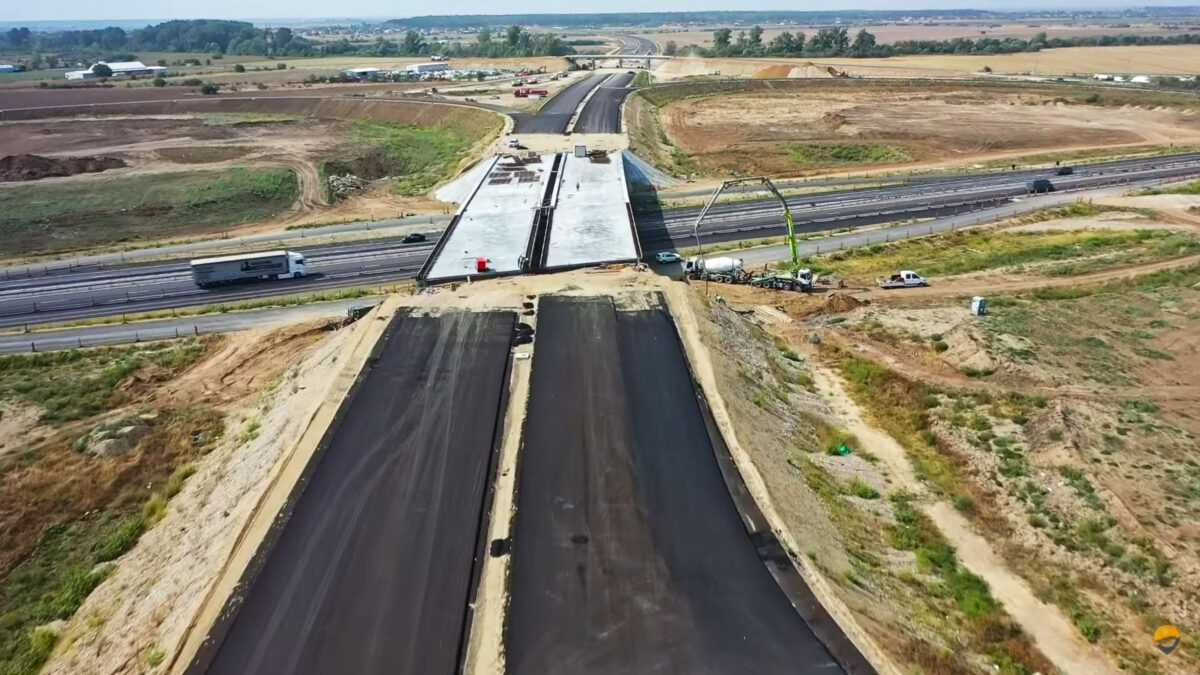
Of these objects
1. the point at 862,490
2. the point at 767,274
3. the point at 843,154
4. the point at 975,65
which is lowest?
the point at 862,490

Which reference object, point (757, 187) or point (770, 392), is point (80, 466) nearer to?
point (770, 392)

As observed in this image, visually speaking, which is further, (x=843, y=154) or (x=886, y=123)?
(x=886, y=123)

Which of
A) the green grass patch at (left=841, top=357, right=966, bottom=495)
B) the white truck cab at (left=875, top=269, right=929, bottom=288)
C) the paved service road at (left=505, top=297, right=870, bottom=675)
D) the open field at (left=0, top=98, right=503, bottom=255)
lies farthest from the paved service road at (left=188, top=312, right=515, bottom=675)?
the open field at (left=0, top=98, right=503, bottom=255)

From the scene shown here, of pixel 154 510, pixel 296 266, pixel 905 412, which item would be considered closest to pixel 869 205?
pixel 905 412

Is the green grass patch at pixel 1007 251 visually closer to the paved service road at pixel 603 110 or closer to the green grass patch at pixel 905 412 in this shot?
the green grass patch at pixel 905 412

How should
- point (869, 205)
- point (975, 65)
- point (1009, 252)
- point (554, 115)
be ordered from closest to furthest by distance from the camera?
point (1009, 252)
point (869, 205)
point (554, 115)
point (975, 65)

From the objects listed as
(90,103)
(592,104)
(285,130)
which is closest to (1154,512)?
(592,104)

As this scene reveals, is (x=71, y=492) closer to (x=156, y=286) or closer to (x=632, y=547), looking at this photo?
(x=632, y=547)
